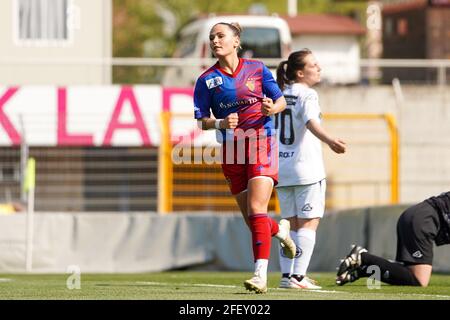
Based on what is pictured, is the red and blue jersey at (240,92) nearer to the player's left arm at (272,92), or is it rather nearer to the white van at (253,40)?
the player's left arm at (272,92)

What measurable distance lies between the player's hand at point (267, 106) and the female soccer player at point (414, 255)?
5.69ft

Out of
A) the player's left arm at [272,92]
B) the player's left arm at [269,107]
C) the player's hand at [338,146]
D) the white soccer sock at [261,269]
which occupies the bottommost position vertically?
the white soccer sock at [261,269]

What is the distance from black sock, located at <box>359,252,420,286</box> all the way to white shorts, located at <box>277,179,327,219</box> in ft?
1.78

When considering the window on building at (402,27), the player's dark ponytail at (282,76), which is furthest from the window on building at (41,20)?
the player's dark ponytail at (282,76)

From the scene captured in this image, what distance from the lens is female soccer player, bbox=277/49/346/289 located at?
10.9 m

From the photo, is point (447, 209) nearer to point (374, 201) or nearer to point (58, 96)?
point (374, 201)

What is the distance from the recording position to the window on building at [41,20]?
93.6 ft

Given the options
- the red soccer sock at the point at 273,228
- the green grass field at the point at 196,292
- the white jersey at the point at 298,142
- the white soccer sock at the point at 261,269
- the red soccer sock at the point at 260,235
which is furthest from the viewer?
the white jersey at the point at 298,142

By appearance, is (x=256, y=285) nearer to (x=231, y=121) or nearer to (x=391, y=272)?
(x=231, y=121)

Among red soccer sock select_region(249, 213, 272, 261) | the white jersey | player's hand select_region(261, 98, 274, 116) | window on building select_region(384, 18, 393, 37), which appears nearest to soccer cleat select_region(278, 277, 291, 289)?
the white jersey

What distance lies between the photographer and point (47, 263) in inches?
709

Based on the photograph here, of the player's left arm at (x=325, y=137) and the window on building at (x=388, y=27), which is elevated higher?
the window on building at (x=388, y=27)

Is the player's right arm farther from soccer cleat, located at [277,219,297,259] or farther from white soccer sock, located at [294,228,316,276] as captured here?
white soccer sock, located at [294,228,316,276]
